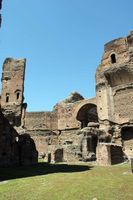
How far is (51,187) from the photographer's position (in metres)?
7.80

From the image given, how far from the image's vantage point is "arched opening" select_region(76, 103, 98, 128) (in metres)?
31.1

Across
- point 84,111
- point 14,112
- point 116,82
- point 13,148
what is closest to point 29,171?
point 13,148

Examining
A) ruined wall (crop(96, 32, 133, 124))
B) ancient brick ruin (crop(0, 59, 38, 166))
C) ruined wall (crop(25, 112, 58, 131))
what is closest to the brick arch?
ruined wall (crop(25, 112, 58, 131))

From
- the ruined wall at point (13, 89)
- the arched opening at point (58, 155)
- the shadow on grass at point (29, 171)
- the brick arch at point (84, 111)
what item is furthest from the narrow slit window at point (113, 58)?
the ruined wall at point (13, 89)

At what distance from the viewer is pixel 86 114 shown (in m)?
32.6

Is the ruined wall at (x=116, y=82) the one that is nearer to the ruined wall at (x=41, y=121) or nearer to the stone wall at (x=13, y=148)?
the stone wall at (x=13, y=148)

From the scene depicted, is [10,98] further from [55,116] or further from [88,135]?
[88,135]

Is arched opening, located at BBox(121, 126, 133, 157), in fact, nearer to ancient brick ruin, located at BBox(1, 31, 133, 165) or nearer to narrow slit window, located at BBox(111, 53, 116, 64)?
ancient brick ruin, located at BBox(1, 31, 133, 165)

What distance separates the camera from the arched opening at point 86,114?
31.1 metres

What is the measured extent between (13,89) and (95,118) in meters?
13.0

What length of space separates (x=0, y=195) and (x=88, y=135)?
45.8ft

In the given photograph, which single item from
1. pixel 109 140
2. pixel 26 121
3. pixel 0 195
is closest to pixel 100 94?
pixel 109 140

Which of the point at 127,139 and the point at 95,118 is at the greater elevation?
the point at 95,118

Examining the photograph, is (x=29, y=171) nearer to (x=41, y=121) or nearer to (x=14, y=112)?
(x=41, y=121)
